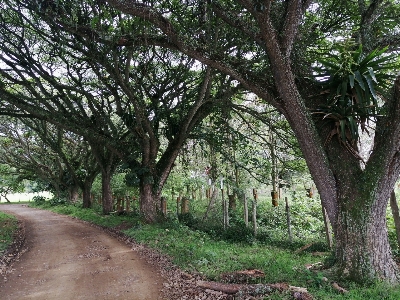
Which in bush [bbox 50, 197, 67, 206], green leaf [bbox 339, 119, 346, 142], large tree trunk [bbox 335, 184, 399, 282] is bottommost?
large tree trunk [bbox 335, 184, 399, 282]

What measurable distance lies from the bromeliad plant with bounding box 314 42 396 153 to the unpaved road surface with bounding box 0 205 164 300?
4.39 meters

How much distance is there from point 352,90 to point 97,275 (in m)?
6.14

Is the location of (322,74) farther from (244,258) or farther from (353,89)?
(244,258)

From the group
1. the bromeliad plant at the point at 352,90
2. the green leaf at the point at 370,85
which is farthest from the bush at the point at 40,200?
the green leaf at the point at 370,85

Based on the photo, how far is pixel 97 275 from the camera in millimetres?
6551

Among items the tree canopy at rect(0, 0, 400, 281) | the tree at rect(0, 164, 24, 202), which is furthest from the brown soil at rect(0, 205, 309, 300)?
the tree at rect(0, 164, 24, 202)

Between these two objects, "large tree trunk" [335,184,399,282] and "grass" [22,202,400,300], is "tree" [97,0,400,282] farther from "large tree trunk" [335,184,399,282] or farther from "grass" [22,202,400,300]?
"grass" [22,202,400,300]

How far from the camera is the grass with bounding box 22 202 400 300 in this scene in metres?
4.73

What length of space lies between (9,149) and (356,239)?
22508 millimetres

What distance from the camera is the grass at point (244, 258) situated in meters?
4.73

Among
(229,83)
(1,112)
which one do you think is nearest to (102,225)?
(1,112)

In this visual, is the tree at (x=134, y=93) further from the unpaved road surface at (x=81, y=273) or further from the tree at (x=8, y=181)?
the tree at (x=8, y=181)

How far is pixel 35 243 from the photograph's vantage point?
1024 centimetres

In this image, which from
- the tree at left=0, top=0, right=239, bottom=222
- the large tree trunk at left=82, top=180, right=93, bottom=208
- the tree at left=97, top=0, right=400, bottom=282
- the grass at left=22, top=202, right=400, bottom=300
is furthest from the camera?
the large tree trunk at left=82, top=180, right=93, bottom=208
